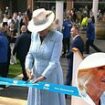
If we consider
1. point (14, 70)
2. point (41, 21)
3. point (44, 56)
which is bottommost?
point (14, 70)

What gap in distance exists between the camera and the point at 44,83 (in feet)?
18.2

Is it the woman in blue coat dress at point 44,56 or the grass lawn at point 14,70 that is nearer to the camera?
the woman in blue coat dress at point 44,56

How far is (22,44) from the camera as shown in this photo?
10.8 metres

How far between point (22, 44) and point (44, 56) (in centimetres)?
558

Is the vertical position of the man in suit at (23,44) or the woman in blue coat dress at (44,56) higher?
the woman in blue coat dress at (44,56)

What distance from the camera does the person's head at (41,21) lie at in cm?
530

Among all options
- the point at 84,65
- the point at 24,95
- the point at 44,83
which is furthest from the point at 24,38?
the point at 84,65

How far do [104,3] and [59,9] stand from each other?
78.1ft

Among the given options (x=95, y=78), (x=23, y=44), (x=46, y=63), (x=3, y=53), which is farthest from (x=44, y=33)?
(x=23, y=44)

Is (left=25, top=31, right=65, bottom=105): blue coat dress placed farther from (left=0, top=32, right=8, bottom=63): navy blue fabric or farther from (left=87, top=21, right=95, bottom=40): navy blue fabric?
(left=87, top=21, right=95, bottom=40): navy blue fabric

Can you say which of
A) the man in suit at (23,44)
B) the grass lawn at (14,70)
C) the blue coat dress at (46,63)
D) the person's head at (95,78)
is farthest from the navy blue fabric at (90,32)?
the person's head at (95,78)

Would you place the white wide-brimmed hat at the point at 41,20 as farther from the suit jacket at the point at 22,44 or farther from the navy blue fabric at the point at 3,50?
the suit jacket at the point at 22,44

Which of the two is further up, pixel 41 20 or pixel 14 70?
pixel 41 20

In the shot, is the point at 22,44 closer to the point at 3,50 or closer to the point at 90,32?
the point at 3,50
